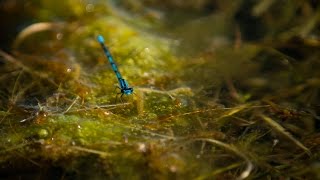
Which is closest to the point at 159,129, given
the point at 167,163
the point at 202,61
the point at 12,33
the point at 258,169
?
the point at 167,163

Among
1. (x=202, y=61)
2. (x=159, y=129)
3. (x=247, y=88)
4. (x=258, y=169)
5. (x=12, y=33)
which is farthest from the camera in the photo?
(x=12, y=33)

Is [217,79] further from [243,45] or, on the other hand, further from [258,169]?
[258,169]

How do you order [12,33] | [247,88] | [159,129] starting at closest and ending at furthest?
[159,129] < [247,88] < [12,33]

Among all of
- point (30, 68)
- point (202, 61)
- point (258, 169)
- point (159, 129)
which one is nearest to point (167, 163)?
point (159, 129)

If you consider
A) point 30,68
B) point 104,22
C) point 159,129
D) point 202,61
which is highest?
point 104,22

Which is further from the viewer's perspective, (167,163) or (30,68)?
(30,68)

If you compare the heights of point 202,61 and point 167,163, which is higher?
point 202,61
